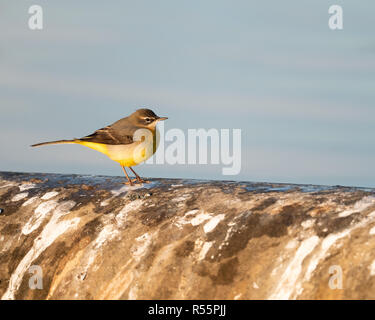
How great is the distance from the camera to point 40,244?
5559 mm

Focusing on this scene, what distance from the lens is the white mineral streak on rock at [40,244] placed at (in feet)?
17.8

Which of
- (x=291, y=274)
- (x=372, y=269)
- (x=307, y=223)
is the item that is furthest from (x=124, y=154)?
(x=372, y=269)

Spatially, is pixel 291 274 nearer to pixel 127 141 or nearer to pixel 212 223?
pixel 212 223

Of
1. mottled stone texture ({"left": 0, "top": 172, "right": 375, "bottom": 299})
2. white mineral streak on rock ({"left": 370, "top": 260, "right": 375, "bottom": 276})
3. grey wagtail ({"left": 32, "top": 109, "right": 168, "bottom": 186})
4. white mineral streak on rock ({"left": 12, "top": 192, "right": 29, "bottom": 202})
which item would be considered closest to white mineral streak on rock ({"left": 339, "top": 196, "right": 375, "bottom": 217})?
mottled stone texture ({"left": 0, "top": 172, "right": 375, "bottom": 299})

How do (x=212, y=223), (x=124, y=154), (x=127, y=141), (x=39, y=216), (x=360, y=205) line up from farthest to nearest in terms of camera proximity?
(x=127, y=141) → (x=124, y=154) → (x=39, y=216) → (x=212, y=223) → (x=360, y=205)

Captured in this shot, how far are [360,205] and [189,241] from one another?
1464 millimetres

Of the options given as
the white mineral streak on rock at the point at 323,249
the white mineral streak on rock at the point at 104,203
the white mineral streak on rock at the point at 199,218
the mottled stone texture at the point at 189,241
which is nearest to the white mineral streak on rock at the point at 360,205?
the mottled stone texture at the point at 189,241

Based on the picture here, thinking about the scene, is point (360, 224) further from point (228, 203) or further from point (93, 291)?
point (93, 291)

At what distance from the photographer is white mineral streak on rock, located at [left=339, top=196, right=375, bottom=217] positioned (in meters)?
4.58

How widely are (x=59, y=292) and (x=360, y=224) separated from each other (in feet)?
8.71

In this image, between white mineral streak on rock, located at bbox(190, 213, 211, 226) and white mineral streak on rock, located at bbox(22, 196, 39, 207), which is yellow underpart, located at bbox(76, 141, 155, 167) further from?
white mineral streak on rock, located at bbox(190, 213, 211, 226)

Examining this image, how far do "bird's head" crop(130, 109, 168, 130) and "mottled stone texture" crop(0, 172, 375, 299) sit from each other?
136 centimetres
